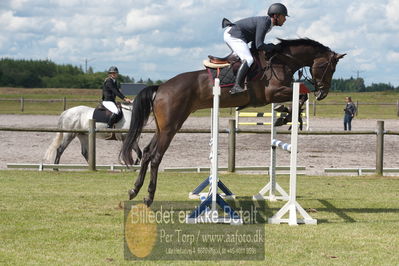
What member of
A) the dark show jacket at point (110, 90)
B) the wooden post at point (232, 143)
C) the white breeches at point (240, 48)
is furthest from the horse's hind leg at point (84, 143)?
the white breeches at point (240, 48)

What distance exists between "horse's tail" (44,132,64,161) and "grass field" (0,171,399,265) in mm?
1503

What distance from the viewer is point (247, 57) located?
7.94 meters

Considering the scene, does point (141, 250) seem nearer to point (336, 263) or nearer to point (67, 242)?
point (67, 242)

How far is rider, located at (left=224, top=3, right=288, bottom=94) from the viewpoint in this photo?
7902mm

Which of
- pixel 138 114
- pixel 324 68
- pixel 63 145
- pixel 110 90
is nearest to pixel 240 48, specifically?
pixel 324 68

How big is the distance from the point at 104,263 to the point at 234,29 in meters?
4.07

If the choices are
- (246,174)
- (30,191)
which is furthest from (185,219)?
(246,174)

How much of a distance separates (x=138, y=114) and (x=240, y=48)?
1.71 metres

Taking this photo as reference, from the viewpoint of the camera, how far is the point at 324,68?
27.9 feet

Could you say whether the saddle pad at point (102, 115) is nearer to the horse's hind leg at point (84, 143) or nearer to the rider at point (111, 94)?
the rider at point (111, 94)

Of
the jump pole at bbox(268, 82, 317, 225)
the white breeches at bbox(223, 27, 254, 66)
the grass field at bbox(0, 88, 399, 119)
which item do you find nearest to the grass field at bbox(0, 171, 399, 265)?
the jump pole at bbox(268, 82, 317, 225)

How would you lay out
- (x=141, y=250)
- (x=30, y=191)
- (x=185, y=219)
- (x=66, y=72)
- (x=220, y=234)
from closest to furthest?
(x=141, y=250)
(x=220, y=234)
(x=185, y=219)
(x=30, y=191)
(x=66, y=72)

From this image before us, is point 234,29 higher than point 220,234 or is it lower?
higher

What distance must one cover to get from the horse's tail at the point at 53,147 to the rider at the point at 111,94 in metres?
1.22
